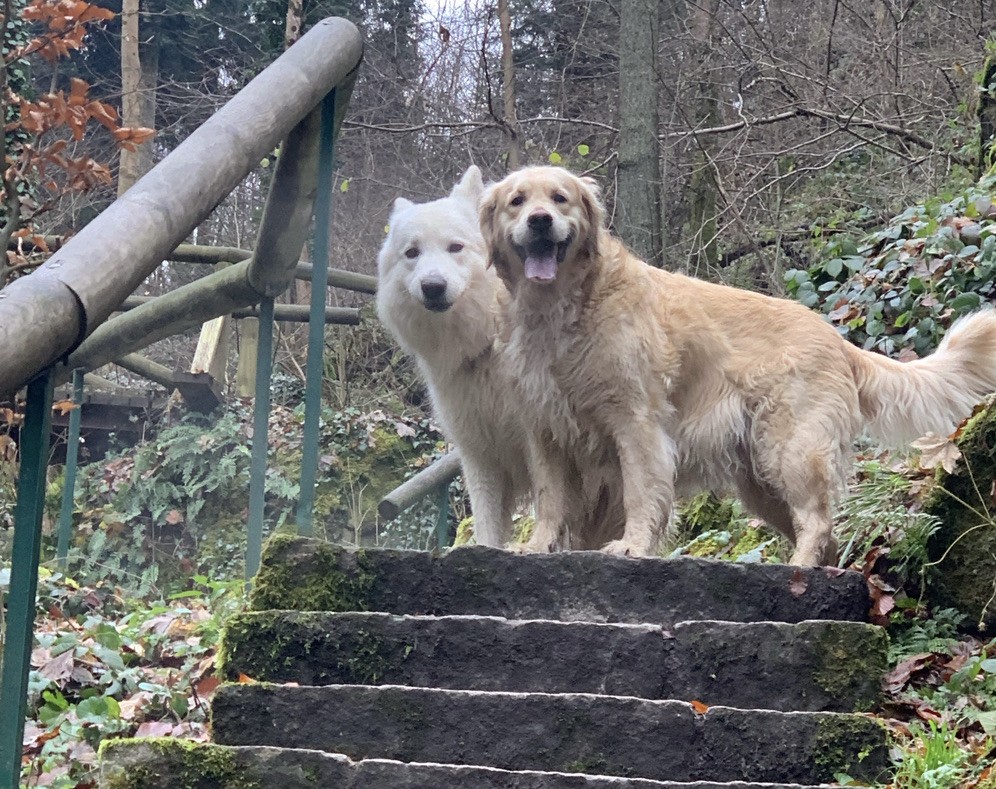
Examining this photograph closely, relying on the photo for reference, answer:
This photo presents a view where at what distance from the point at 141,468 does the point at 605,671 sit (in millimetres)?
8368

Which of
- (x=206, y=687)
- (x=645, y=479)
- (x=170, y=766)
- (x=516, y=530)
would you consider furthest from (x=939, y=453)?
(x=516, y=530)

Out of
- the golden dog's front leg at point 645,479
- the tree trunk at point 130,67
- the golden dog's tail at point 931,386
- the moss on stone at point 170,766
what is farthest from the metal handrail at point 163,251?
the tree trunk at point 130,67

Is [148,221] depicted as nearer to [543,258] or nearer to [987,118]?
[543,258]

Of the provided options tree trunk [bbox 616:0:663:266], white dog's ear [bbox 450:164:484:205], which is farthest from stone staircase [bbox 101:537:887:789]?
tree trunk [bbox 616:0:663:266]

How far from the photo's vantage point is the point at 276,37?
53.7 ft

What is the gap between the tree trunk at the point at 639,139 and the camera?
8719 millimetres

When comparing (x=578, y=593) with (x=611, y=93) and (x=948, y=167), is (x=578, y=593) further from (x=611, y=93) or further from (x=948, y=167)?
(x=611, y=93)

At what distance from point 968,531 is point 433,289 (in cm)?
226

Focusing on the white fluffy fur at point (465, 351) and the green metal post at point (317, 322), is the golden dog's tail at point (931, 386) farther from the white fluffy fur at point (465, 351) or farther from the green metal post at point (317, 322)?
the green metal post at point (317, 322)

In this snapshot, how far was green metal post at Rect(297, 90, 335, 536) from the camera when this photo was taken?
3699 mm

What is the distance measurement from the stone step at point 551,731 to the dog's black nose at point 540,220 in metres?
2.25

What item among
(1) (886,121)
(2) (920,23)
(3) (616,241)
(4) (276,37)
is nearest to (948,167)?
(1) (886,121)

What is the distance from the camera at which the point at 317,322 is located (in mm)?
3791

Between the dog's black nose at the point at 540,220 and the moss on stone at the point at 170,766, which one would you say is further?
the dog's black nose at the point at 540,220
